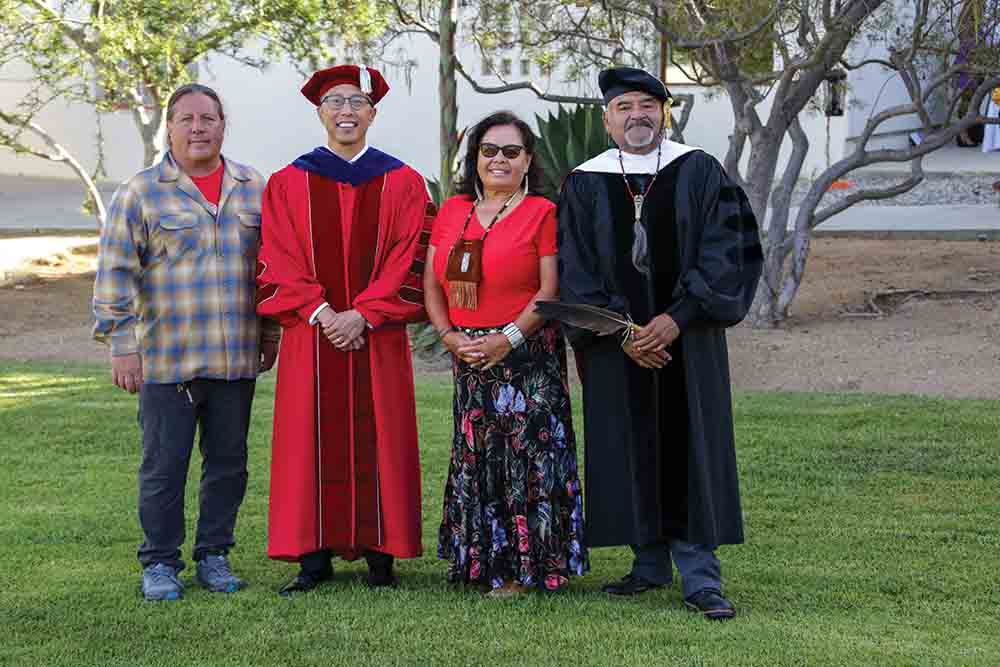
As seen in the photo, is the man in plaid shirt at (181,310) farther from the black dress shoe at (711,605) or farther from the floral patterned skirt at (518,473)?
the black dress shoe at (711,605)

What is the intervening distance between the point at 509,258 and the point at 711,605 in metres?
1.39

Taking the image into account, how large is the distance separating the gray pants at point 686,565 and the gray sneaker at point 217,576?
1.49 m

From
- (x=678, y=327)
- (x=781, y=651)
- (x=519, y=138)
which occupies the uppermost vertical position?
(x=519, y=138)

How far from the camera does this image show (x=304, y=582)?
5.44 meters

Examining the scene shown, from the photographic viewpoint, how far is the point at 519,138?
17.3 ft

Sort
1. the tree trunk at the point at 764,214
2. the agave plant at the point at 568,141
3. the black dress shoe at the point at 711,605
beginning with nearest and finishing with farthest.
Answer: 1. the black dress shoe at the point at 711,605
2. the agave plant at the point at 568,141
3. the tree trunk at the point at 764,214

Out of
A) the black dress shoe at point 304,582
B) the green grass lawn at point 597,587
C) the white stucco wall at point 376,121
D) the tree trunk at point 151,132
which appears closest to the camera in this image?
the green grass lawn at point 597,587

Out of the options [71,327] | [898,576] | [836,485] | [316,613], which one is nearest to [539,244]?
[316,613]

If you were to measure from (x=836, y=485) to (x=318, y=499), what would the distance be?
311 centimetres

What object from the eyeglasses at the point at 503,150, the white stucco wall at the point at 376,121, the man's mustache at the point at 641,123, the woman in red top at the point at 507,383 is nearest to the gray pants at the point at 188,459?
the woman in red top at the point at 507,383

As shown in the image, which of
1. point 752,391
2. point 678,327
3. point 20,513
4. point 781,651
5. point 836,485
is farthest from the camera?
point 752,391

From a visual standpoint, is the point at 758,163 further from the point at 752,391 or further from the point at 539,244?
the point at 539,244

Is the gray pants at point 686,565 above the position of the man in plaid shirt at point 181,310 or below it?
below

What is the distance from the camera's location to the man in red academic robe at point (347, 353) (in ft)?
17.4
